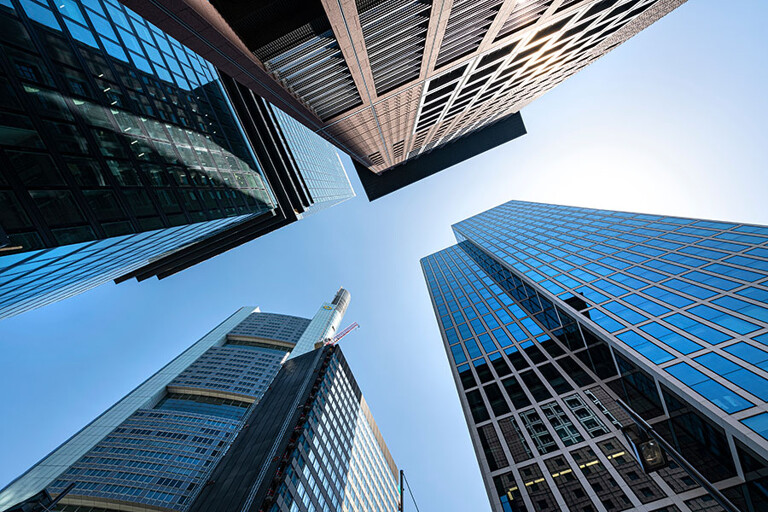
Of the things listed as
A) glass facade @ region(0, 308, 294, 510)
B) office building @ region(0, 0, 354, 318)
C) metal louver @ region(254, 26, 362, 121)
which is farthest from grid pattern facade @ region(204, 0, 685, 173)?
glass facade @ region(0, 308, 294, 510)

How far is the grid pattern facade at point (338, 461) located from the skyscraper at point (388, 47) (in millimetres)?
48791

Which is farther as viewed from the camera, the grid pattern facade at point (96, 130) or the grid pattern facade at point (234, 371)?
the grid pattern facade at point (234, 371)

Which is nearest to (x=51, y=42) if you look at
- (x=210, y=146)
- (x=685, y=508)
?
(x=210, y=146)

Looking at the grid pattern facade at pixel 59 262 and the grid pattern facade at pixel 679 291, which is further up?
the grid pattern facade at pixel 59 262

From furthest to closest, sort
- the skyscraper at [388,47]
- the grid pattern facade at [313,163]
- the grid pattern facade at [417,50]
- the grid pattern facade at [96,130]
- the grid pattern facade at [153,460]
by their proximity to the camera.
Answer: the grid pattern facade at [153,460], the grid pattern facade at [313,163], the grid pattern facade at [417,50], the skyscraper at [388,47], the grid pattern facade at [96,130]

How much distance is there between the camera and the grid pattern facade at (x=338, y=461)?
50.2m

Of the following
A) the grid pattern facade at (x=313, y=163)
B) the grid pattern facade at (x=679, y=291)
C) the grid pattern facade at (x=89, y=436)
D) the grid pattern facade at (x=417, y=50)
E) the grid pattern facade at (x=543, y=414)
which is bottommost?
the grid pattern facade at (x=543, y=414)

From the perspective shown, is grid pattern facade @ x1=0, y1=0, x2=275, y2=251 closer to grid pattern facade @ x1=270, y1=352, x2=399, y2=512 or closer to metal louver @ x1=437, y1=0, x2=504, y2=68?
metal louver @ x1=437, y1=0, x2=504, y2=68

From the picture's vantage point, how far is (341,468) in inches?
2635

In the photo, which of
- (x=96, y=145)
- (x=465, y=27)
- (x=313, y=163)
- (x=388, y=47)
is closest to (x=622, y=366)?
(x=465, y=27)

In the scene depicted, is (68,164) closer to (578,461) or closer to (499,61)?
(499,61)

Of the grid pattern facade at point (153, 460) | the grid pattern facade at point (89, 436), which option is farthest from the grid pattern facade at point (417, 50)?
the grid pattern facade at point (89, 436)

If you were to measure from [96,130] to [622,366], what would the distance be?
51724mm

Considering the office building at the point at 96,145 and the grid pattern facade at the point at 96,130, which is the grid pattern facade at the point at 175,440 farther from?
the grid pattern facade at the point at 96,130
